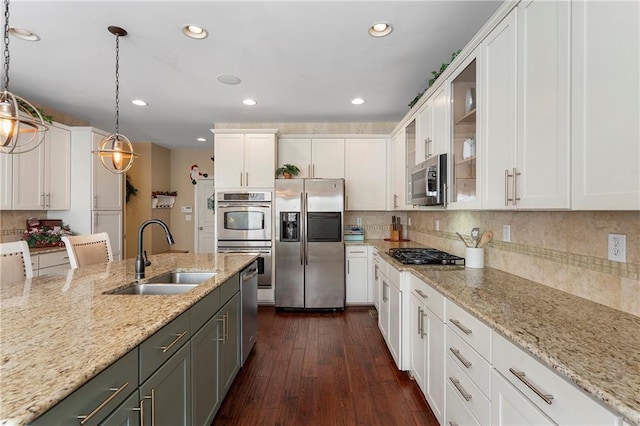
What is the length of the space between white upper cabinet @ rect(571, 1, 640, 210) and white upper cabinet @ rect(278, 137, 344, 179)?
335cm

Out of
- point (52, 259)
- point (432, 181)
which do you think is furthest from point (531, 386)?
point (52, 259)

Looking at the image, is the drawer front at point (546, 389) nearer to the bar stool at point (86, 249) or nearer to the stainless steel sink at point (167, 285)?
the stainless steel sink at point (167, 285)

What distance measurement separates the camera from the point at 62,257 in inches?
138

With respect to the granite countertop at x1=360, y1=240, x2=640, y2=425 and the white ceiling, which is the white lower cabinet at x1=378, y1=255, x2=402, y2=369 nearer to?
the granite countertop at x1=360, y1=240, x2=640, y2=425

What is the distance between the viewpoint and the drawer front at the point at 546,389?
776 mm

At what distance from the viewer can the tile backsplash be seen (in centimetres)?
127

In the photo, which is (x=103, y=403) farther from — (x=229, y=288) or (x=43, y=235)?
(x=43, y=235)

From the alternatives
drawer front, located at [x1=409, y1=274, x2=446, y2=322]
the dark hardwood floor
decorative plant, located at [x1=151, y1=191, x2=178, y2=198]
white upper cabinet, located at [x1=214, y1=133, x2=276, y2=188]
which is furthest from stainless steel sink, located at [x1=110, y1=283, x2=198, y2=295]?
decorative plant, located at [x1=151, y1=191, x2=178, y2=198]

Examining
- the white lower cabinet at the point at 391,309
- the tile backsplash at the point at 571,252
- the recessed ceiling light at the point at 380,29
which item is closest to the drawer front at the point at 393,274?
the white lower cabinet at the point at 391,309

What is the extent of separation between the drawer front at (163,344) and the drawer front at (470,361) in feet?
4.27

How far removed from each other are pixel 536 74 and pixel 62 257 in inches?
181

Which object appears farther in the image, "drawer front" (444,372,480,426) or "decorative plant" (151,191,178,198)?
"decorative plant" (151,191,178,198)

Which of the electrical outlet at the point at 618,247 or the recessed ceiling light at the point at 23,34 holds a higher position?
the recessed ceiling light at the point at 23,34

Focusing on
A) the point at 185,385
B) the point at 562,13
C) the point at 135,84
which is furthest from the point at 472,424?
the point at 135,84
